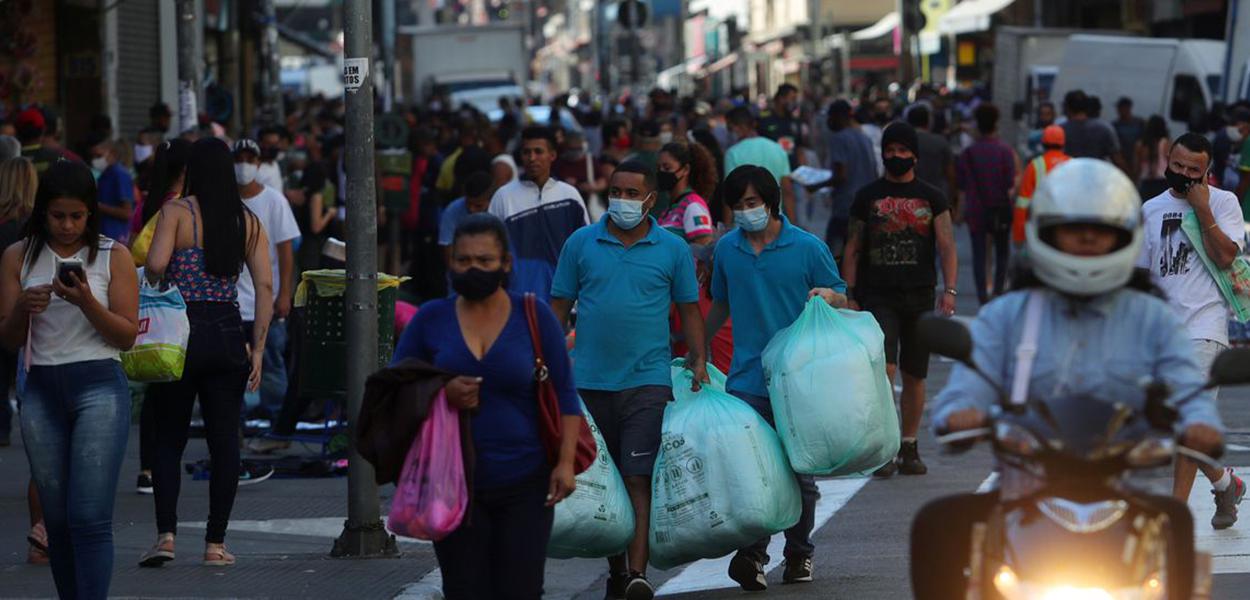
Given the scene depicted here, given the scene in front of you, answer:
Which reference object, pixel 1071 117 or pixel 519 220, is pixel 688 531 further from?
pixel 1071 117

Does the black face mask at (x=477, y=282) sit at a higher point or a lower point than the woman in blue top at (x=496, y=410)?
higher

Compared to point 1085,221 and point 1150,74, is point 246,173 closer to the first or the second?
point 1085,221

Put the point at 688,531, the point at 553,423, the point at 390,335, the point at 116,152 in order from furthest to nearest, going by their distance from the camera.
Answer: the point at 116,152 → the point at 390,335 → the point at 688,531 → the point at 553,423

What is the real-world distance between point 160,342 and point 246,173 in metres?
3.38

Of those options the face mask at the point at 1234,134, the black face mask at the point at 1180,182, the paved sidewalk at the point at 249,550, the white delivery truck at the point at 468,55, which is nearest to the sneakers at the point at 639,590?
the paved sidewalk at the point at 249,550

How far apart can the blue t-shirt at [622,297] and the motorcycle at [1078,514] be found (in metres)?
3.41

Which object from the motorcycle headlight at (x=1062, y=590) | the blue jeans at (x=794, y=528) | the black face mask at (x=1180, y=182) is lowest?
the blue jeans at (x=794, y=528)

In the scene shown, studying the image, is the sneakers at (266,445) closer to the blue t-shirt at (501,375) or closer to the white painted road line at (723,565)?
the white painted road line at (723,565)

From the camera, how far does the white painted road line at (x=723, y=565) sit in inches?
356

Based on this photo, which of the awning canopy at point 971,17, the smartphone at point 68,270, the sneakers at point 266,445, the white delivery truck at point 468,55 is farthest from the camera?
the white delivery truck at point 468,55

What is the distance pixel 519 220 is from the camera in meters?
12.1

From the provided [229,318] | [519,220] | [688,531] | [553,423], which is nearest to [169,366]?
[229,318]

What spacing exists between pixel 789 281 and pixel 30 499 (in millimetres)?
3244

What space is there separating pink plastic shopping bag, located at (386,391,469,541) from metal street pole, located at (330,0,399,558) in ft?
10.5
